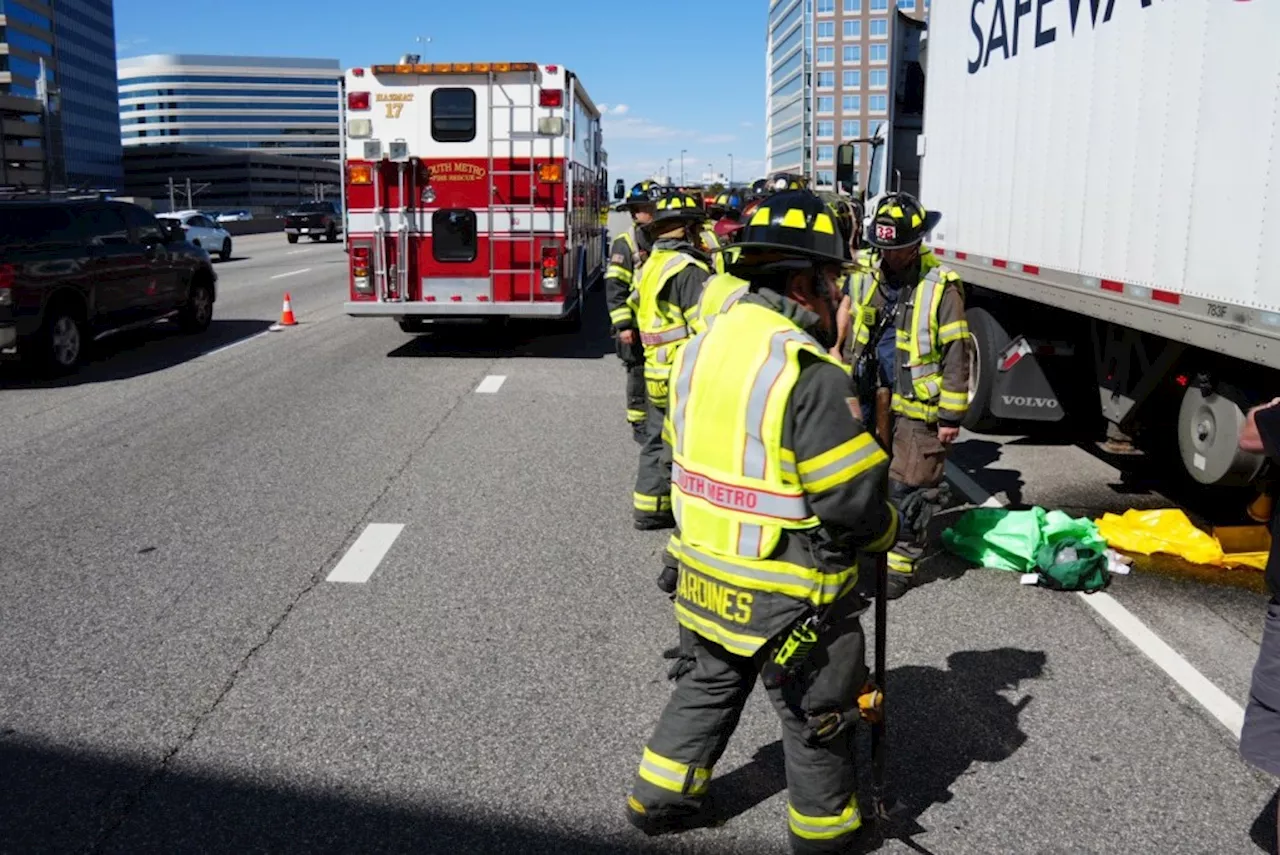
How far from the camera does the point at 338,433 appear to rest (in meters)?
9.65

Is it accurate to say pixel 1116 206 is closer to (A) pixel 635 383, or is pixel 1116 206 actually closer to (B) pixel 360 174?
(A) pixel 635 383

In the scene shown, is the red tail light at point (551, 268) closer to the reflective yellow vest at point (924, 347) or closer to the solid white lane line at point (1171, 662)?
the reflective yellow vest at point (924, 347)

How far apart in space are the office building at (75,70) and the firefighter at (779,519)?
414ft

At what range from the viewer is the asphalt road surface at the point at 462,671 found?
3.69 metres

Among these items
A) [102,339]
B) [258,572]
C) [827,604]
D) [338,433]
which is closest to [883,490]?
[827,604]

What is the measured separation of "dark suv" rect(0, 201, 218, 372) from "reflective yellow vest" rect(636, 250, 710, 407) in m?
7.73

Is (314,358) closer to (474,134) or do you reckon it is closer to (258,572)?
(474,134)

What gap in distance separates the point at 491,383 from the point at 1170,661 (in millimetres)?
8573

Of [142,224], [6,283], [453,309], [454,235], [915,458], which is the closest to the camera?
[915,458]

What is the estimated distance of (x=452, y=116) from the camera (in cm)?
1334

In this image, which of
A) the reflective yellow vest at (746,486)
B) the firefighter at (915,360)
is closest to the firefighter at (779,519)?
the reflective yellow vest at (746,486)

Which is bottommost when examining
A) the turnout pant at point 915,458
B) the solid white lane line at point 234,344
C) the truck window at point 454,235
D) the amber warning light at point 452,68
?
the solid white lane line at point 234,344

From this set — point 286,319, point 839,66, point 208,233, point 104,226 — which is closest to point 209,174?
point 839,66

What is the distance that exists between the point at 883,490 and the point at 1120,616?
307 cm
